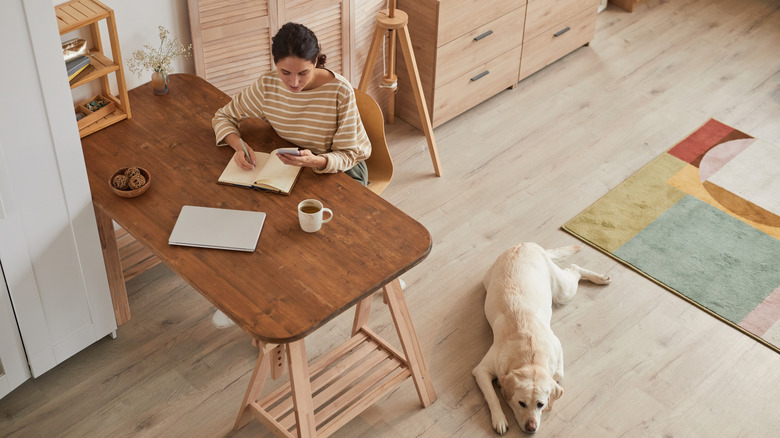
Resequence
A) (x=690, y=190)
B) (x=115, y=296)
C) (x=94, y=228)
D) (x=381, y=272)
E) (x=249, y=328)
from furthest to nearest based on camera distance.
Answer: (x=690, y=190), (x=115, y=296), (x=94, y=228), (x=381, y=272), (x=249, y=328)

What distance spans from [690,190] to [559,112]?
79 cm

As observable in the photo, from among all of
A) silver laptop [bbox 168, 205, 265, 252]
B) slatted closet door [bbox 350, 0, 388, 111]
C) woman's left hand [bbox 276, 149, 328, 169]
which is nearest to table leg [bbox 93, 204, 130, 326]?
silver laptop [bbox 168, 205, 265, 252]

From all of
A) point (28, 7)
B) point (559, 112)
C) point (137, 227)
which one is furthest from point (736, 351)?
point (28, 7)

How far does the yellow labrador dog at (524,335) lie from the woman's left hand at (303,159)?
83cm

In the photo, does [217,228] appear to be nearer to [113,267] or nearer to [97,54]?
[113,267]

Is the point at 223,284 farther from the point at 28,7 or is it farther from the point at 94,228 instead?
the point at 28,7

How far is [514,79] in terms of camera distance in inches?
164

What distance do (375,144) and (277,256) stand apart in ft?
2.40

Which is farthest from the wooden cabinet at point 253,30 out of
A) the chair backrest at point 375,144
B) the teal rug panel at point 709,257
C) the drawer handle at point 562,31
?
the teal rug panel at point 709,257

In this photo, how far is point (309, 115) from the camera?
101 inches

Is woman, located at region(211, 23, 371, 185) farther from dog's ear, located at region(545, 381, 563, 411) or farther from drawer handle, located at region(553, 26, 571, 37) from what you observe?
drawer handle, located at region(553, 26, 571, 37)

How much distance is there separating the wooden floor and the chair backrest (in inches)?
19.8

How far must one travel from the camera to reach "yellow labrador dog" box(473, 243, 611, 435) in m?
2.51

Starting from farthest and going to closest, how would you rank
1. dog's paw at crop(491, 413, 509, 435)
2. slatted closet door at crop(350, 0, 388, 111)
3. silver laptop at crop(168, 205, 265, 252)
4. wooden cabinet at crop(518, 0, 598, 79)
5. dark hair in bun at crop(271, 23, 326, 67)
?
1. wooden cabinet at crop(518, 0, 598, 79)
2. slatted closet door at crop(350, 0, 388, 111)
3. dog's paw at crop(491, 413, 509, 435)
4. dark hair in bun at crop(271, 23, 326, 67)
5. silver laptop at crop(168, 205, 265, 252)
